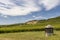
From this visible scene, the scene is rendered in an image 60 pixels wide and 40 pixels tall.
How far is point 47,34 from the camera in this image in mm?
41156

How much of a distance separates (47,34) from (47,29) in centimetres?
122

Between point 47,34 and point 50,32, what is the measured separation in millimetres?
1019

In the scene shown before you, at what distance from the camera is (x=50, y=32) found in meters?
41.7

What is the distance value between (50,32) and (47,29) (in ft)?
3.32

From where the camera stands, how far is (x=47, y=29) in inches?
1638
